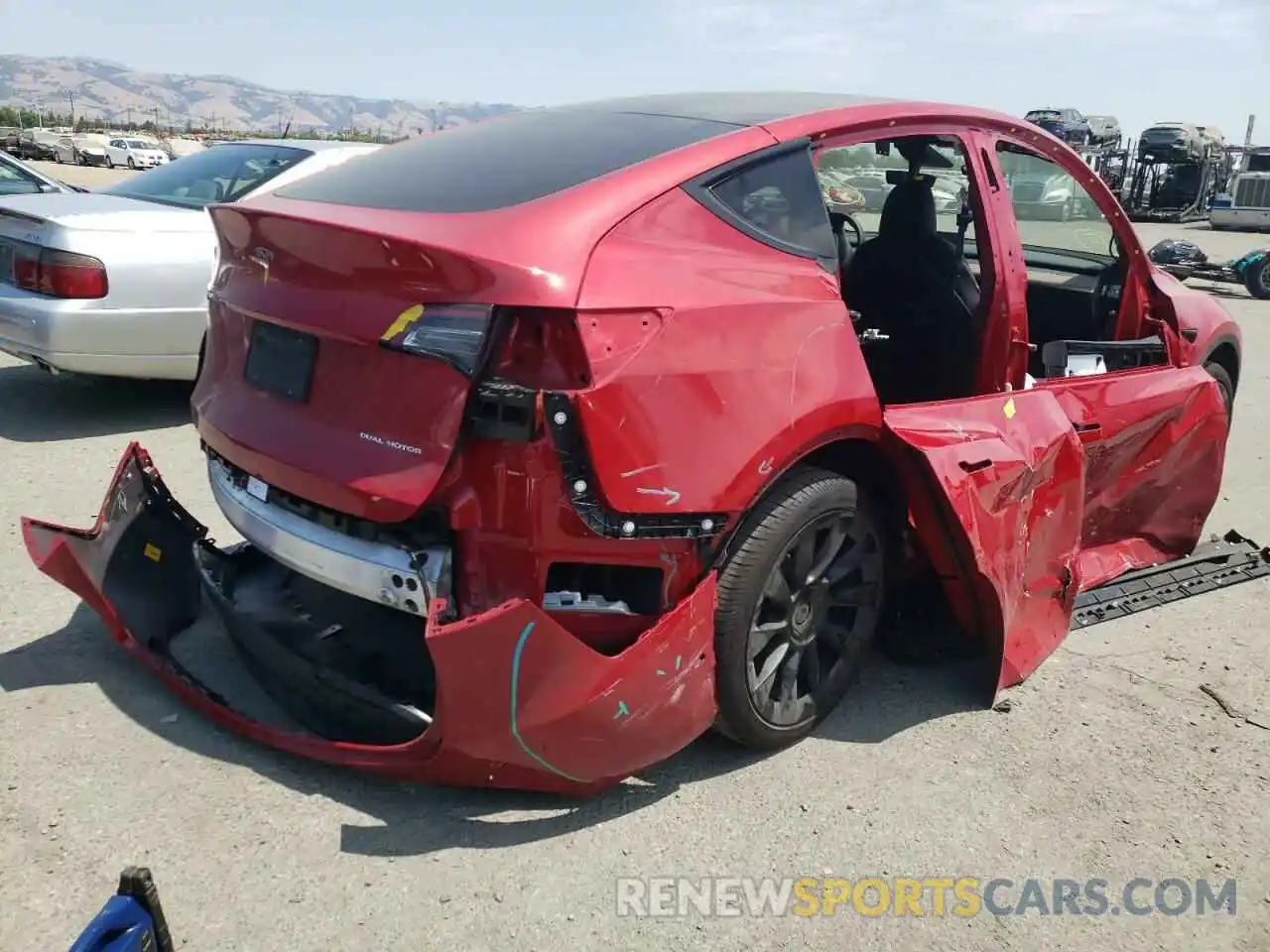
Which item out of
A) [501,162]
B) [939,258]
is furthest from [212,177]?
[939,258]

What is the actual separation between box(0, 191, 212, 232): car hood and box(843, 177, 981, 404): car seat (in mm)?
3614

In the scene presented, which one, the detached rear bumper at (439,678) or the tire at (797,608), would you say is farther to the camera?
the tire at (797,608)

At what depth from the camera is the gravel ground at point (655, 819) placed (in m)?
2.24

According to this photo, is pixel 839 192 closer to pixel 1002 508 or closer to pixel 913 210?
pixel 913 210

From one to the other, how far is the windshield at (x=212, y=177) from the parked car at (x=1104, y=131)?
3135 cm

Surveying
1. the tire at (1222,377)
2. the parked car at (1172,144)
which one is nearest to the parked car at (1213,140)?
the parked car at (1172,144)

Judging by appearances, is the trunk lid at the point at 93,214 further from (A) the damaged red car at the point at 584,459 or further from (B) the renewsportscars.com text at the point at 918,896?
(B) the renewsportscars.com text at the point at 918,896

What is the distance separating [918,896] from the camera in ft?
7.89

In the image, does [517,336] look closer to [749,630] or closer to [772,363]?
[772,363]

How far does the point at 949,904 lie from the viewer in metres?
2.39

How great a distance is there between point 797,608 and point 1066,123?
34.6 metres

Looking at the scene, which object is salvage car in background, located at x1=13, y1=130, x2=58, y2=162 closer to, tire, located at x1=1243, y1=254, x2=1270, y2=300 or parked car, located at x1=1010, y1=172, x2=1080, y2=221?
tire, located at x1=1243, y1=254, x2=1270, y2=300

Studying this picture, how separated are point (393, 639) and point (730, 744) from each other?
100 centimetres

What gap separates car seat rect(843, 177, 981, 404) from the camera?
367 centimetres
